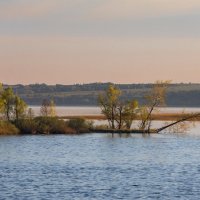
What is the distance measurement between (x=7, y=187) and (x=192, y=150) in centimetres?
3758

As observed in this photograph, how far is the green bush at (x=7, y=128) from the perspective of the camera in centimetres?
10931

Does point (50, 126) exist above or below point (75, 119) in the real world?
below

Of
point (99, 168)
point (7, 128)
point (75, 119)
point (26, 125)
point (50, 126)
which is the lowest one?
point (99, 168)

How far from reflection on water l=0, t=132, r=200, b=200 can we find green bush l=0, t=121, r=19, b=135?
7.66m

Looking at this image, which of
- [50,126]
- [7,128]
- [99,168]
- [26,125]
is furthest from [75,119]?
[99,168]

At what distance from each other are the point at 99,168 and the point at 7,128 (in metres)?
46.5

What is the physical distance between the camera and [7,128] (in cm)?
10975

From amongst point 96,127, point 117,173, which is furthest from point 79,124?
point 117,173

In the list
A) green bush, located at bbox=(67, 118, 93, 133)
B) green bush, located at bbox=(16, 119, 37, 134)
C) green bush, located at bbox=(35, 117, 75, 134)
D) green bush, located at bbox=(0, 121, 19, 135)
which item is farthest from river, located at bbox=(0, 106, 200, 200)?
green bush, located at bbox=(67, 118, 93, 133)

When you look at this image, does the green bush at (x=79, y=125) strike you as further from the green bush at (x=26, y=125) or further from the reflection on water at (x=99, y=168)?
the reflection on water at (x=99, y=168)

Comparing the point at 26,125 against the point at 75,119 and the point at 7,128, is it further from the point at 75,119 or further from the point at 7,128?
the point at 75,119

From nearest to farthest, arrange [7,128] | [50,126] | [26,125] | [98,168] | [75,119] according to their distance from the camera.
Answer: [98,168], [7,128], [26,125], [50,126], [75,119]

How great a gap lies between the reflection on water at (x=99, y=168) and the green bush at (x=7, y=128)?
766 cm

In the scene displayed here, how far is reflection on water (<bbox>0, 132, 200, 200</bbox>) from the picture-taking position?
165 ft
